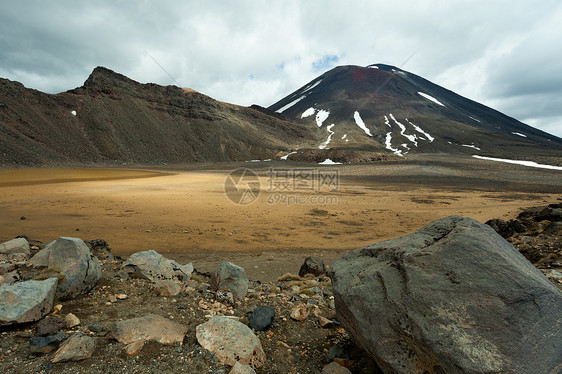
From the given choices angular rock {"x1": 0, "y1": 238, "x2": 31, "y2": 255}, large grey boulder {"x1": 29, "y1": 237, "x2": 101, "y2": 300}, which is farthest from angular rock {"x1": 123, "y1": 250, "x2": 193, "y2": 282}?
angular rock {"x1": 0, "y1": 238, "x2": 31, "y2": 255}

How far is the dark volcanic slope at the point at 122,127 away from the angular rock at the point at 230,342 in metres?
56.7

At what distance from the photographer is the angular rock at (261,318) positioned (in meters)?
3.95

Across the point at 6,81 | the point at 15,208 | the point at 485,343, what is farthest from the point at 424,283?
the point at 6,81

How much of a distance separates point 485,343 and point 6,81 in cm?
8286

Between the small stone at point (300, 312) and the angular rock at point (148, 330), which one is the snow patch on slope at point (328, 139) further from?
the angular rock at point (148, 330)

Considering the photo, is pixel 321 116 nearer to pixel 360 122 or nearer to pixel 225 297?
pixel 360 122

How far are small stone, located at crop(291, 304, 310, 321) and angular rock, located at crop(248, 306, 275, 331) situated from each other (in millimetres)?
357

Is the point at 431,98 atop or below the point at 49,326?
atop

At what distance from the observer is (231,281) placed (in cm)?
525

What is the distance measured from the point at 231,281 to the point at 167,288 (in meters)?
1.11

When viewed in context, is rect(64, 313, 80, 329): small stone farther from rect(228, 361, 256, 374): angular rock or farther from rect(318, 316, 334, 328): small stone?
rect(318, 316, 334, 328): small stone

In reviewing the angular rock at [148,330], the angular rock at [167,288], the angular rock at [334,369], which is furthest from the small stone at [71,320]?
the angular rock at [334,369]

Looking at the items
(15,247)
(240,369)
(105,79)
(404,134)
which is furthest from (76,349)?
(404,134)

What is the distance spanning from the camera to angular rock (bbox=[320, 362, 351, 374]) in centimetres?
295
